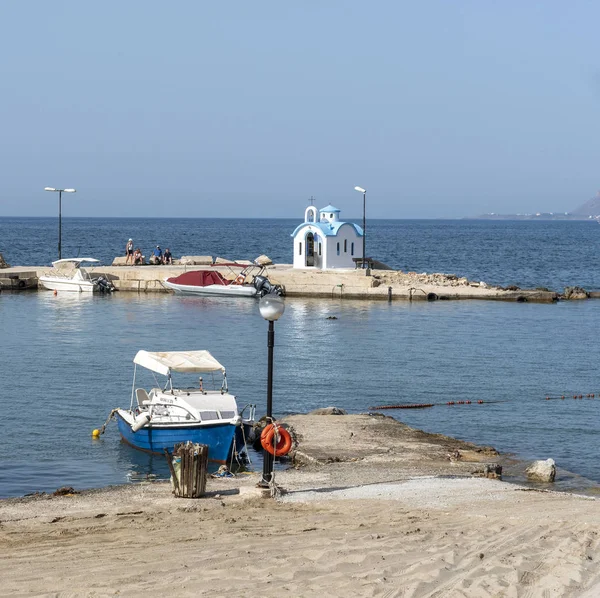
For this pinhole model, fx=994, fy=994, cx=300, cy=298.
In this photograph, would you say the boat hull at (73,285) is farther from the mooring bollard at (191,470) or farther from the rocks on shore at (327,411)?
the mooring bollard at (191,470)

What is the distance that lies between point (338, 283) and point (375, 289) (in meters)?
2.24

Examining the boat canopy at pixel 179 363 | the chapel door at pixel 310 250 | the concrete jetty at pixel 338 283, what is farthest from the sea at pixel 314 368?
the chapel door at pixel 310 250

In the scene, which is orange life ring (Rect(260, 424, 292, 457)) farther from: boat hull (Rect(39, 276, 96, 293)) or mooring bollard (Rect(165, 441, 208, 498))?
boat hull (Rect(39, 276, 96, 293))

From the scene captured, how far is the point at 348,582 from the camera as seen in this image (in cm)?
1024

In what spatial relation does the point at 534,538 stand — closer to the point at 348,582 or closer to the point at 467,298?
the point at 348,582

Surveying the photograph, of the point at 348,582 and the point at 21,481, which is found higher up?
the point at 348,582

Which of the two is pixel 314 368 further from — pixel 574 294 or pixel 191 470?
pixel 574 294

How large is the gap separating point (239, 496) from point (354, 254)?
1934 inches

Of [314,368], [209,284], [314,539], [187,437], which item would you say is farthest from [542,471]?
[209,284]

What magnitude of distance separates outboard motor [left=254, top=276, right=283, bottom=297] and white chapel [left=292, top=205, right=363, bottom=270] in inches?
218

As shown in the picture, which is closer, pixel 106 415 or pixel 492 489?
pixel 492 489

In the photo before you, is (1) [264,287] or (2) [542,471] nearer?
(2) [542,471]

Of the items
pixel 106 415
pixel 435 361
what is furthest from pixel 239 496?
pixel 435 361

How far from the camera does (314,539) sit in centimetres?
1211
